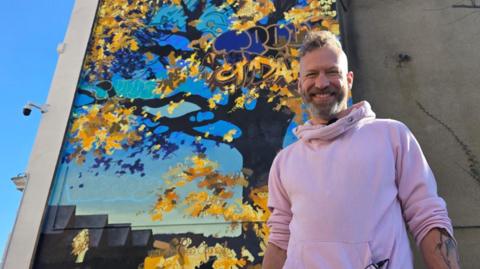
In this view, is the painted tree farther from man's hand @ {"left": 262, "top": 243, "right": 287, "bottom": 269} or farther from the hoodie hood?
the hoodie hood

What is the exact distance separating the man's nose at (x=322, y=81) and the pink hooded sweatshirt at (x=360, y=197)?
14cm

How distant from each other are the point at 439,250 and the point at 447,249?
24 mm

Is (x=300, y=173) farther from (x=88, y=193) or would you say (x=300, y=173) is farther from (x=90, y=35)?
(x=90, y=35)

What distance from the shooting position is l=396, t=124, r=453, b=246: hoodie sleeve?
1173mm

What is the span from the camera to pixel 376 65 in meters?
3.81

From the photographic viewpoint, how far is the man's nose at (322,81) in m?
1.41

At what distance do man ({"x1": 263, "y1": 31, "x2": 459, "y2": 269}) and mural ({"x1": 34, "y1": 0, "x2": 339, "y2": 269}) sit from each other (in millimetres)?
1933

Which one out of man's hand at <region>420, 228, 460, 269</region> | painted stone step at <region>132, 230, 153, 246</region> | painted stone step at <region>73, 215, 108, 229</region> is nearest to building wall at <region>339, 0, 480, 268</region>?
man's hand at <region>420, 228, 460, 269</region>

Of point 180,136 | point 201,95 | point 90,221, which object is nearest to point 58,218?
point 90,221

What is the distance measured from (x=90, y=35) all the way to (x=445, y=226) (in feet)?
14.3

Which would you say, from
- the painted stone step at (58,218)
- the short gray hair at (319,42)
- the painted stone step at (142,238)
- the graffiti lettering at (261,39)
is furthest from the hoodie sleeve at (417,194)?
the painted stone step at (58,218)

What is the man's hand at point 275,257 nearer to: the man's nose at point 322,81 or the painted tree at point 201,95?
the man's nose at point 322,81

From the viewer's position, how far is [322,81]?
1418mm

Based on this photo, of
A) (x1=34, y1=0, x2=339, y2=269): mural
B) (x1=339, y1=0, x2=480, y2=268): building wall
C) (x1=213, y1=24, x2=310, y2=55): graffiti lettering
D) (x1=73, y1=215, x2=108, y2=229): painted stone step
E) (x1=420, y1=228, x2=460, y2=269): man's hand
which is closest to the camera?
(x1=420, y1=228, x2=460, y2=269): man's hand
